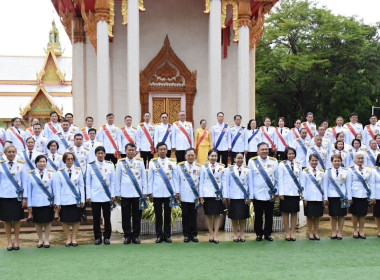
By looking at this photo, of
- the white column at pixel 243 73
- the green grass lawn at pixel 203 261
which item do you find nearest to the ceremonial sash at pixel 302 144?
the white column at pixel 243 73

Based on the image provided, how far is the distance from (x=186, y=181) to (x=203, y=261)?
1.80 metres

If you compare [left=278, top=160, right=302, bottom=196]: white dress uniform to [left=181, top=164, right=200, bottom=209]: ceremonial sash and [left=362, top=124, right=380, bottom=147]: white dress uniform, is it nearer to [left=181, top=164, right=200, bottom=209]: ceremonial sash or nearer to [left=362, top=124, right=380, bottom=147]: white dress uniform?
[left=181, top=164, right=200, bottom=209]: ceremonial sash

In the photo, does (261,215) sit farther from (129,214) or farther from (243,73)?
(243,73)

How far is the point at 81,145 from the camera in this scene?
964cm

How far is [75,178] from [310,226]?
4.39 m

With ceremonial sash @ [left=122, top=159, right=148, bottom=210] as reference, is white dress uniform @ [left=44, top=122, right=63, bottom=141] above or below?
above

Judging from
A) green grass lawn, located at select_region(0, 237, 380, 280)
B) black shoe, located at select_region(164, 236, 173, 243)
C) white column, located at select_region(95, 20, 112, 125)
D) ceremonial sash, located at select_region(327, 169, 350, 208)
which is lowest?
green grass lawn, located at select_region(0, 237, 380, 280)

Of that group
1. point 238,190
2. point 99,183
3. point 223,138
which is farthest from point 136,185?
point 223,138

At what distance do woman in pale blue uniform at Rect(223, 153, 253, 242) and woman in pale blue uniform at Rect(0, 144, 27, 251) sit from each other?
353 centimetres

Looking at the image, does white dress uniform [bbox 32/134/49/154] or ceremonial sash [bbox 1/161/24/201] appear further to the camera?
white dress uniform [bbox 32/134/49/154]

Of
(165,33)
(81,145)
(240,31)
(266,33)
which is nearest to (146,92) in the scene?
(165,33)

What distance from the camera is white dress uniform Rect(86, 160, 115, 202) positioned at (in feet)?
26.8

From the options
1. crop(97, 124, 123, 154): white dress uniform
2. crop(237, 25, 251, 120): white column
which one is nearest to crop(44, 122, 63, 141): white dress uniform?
crop(97, 124, 123, 154): white dress uniform

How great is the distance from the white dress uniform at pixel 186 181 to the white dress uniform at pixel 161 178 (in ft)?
0.31
